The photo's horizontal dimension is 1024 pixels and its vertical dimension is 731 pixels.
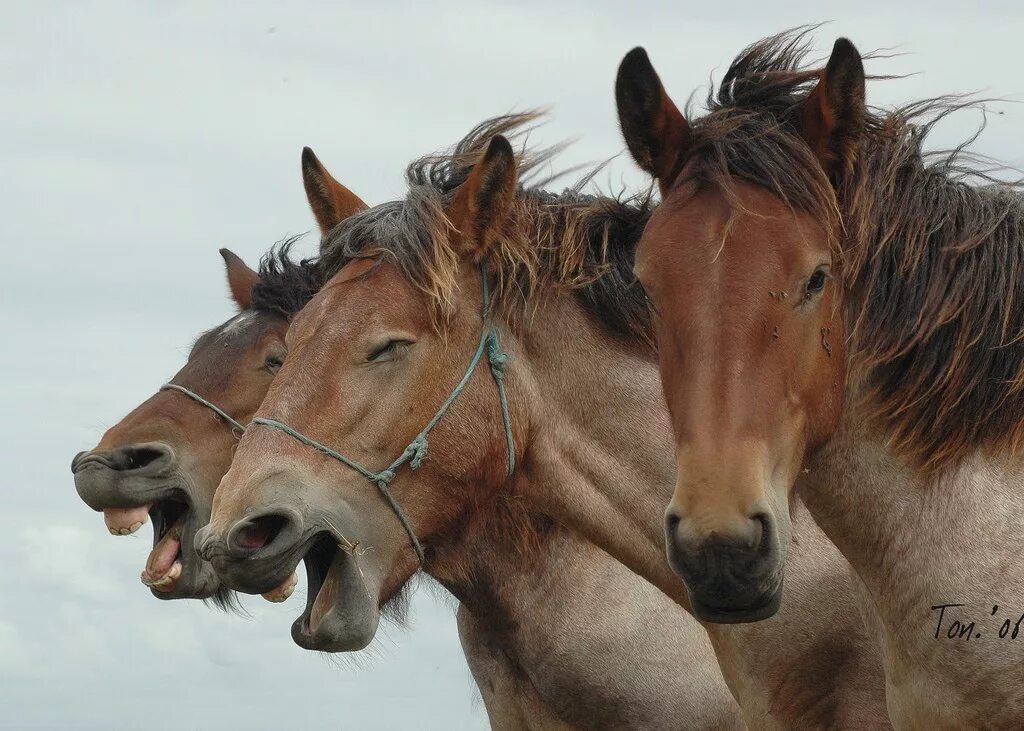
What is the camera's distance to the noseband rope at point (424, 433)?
15.0 ft

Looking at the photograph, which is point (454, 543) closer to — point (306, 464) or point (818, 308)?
point (306, 464)

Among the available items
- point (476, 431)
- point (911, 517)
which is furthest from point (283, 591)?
point (911, 517)

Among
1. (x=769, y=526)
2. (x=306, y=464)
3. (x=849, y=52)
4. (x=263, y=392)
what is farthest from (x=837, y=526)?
(x=263, y=392)

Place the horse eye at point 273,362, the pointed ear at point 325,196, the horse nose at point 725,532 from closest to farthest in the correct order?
the horse nose at point 725,532 < the pointed ear at point 325,196 < the horse eye at point 273,362

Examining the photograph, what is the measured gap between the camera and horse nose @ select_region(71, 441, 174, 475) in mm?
6254

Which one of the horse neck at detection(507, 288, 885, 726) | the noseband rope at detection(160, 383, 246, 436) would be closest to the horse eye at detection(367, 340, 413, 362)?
the horse neck at detection(507, 288, 885, 726)

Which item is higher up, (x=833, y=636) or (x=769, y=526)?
(x=769, y=526)

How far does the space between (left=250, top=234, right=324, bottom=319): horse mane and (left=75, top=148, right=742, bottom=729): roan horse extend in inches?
11.6

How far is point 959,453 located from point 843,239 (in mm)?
712

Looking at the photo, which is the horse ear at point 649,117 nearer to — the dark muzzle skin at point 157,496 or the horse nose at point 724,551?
the horse nose at point 724,551

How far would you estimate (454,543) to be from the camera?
17.1 ft

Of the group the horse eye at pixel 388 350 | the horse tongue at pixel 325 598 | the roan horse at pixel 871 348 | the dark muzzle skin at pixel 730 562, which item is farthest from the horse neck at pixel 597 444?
the dark muzzle skin at pixel 730 562

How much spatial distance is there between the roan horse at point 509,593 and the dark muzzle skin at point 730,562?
1.96 m

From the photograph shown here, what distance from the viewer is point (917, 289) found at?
3.84m
